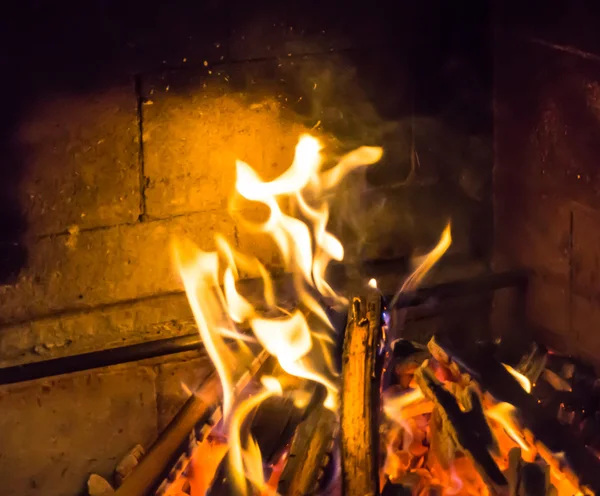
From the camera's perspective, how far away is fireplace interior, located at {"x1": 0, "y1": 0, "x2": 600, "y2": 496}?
8.11 feet

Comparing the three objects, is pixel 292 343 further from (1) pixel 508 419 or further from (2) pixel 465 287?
(2) pixel 465 287

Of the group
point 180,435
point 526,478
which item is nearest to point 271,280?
point 180,435

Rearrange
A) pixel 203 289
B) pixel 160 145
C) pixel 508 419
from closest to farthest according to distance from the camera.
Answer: pixel 508 419 → pixel 160 145 → pixel 203 289

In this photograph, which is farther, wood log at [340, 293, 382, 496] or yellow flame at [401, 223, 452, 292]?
yellow flame at [401, 223, 452, 292]

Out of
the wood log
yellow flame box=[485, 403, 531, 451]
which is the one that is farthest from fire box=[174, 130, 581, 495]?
the wood log

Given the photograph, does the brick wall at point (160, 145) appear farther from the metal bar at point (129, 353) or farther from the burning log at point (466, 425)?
the burning log at point (466, 425)

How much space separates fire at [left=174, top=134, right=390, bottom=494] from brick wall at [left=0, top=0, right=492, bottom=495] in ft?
0.14

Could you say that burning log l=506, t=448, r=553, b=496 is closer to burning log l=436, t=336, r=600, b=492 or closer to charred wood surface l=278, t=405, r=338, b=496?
burning log l=436, t=336, r=600, b=492

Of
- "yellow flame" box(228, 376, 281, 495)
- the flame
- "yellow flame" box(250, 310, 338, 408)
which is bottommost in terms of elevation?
"yellow flame" box(228, 376, 281, 495)

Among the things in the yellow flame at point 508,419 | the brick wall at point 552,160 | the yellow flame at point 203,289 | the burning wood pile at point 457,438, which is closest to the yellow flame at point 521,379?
the burning wood pile at point 457,438

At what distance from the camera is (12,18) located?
8.21 feet

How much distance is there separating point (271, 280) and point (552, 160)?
877mm

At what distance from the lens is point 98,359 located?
267 centimetres

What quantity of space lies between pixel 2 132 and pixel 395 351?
1.16m
